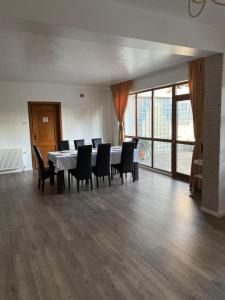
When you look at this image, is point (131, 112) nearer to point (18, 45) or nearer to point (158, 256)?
point (18, 45)

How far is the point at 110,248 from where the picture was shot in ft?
8.83

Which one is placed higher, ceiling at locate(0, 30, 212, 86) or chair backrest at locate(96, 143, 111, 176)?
ceiling at locate(0, 30, 212, 86)

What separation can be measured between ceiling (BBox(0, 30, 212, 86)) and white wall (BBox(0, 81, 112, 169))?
1.70 feet

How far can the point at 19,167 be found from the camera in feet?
22.6

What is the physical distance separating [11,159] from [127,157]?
3.59m

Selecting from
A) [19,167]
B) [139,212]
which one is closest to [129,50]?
[139,212]

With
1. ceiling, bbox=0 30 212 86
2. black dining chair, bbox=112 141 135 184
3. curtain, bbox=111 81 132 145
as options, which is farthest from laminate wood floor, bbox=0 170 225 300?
curtain, bbox=111 81 132 145

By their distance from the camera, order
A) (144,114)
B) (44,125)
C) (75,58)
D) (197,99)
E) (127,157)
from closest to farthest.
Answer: (75,58)
(197,99)
(127,157)
(144,114)
(44,125)

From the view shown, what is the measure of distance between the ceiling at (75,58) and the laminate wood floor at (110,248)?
2354 mm

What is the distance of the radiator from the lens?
260 inches

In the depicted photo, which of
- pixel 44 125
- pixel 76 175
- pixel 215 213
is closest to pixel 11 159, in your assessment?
pixel 44 125

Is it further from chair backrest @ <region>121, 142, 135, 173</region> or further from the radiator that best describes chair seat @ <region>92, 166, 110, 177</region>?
the radiator

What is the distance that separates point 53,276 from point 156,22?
2892 mm

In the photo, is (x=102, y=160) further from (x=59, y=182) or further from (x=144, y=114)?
(x=144, y=114)
